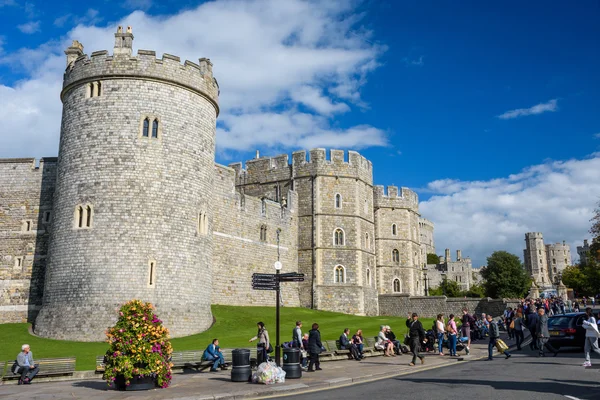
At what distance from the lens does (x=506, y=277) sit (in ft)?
210

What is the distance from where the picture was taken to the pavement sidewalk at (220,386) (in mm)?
11570

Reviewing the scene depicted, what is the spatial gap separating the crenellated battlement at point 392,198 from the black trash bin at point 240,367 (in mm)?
34195

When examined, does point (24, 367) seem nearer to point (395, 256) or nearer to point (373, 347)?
point (373, 347)

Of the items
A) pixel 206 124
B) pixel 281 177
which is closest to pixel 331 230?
pixel 281 177

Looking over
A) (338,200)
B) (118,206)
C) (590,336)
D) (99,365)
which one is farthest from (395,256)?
(99,365)

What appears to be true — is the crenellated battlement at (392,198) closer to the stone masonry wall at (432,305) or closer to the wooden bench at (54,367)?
the stone masonry wall at (432,305)

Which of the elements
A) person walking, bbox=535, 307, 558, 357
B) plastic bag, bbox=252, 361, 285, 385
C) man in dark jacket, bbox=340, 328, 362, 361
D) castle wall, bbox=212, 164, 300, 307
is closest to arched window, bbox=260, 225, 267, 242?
castle wall, bbox=212, 164, 300, 307

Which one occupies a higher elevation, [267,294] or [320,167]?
[320,167]

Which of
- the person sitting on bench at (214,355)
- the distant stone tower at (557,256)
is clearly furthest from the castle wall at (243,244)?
the distant stone tower at (557,256)

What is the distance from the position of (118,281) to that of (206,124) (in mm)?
8821

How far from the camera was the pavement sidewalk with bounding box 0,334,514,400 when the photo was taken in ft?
38.0

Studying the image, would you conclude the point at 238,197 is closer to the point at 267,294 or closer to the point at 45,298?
the point at 267,294

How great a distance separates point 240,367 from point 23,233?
1761 cm

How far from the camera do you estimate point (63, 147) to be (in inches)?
962
